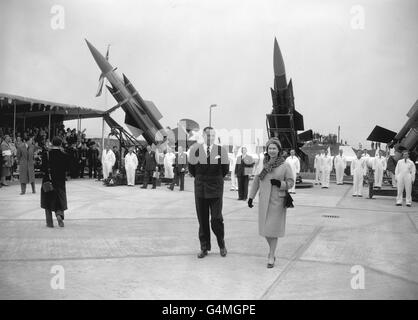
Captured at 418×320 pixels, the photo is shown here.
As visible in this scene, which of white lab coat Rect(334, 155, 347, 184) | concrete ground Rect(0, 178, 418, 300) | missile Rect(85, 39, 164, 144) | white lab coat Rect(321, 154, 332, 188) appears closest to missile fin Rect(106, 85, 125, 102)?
missile Rect(85, 39, 164, 144)

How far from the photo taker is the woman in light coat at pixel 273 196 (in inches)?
219

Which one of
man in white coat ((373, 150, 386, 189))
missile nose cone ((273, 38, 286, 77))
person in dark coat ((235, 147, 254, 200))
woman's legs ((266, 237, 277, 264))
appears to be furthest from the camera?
man in white coat ((373, 150, 386, 189))

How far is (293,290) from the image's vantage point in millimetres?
4516

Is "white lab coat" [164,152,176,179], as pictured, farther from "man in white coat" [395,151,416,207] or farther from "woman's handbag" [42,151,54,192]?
"woman's handbag" [42,151,54,192]

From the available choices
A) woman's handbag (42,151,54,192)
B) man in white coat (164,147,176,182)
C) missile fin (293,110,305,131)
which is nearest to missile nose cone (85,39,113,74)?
man in white coat (164,147,176,182)

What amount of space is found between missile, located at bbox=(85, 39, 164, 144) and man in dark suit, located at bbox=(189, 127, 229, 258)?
48.4 feet

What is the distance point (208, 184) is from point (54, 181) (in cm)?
362

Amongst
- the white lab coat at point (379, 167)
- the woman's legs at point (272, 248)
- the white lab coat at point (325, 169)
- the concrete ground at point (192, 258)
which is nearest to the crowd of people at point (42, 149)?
the concrete ground at point (192, 258)

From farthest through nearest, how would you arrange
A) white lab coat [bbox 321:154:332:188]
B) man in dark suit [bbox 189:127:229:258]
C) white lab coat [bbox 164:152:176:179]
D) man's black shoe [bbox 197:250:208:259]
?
white lab coat [bbox 321:154:332:188]
white lab coat [bbox 164:152:176:179]
man in dark suit [bbox 189:127:229:258]
man's black shoe [bbox 197:250:208:259]

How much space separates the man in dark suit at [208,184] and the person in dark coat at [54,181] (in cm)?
328

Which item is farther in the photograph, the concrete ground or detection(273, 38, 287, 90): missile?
detection(273, 38, 287, 90): missile

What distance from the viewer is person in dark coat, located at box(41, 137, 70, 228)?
820 centimetres

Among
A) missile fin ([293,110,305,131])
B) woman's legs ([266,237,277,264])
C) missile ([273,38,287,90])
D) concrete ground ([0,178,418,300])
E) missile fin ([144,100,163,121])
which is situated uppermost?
missile ([273,38,287,90])

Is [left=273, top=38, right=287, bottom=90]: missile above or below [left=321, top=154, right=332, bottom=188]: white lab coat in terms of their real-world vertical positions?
above
